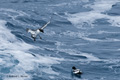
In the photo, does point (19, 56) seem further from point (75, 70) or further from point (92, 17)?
point (92, 17)

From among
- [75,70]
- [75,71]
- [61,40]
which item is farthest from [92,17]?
[75,71]

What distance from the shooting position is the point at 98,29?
222 feet

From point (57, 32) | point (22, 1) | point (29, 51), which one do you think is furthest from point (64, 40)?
point (22, 1)

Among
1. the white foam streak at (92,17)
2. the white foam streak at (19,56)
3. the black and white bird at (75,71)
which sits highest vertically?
the white foam streak at (92,17)

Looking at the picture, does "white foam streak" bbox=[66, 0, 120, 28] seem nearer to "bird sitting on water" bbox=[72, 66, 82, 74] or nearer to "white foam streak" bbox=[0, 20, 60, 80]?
"white foam streak" bbox=[0, 20, 60, 80]

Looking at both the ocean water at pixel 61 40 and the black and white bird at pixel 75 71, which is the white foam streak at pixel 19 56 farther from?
the black and white bird at pixel 75 71

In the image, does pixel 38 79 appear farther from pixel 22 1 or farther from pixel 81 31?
pixel 22 1

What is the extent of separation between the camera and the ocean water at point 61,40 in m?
49.1

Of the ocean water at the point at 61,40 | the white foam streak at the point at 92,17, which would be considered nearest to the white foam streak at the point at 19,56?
the ocean water at the point at 61,40

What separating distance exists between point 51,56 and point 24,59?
4104mm

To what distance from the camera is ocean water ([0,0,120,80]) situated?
4906 centimetres

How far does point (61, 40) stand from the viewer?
201ft

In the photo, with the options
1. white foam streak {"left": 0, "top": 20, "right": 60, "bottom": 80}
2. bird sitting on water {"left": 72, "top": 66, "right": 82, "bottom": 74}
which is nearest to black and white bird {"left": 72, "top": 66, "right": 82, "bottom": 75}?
bird sitting on water {"left": 72, "top": 66, "right": 82, "bottom": 74}

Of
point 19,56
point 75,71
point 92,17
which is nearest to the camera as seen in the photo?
point 75,71
